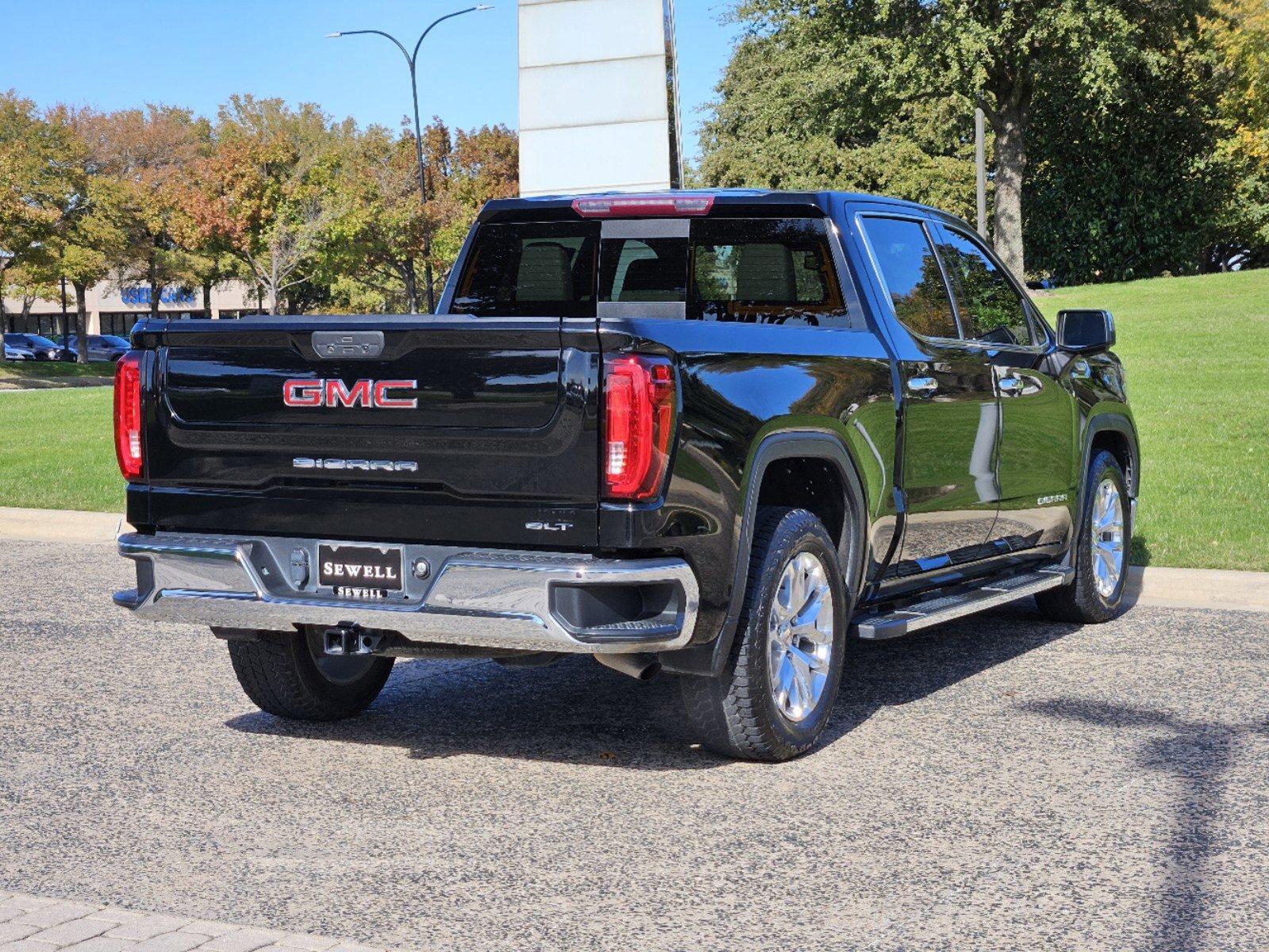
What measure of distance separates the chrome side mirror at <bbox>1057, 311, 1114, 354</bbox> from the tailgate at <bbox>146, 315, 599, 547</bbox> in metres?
3.77

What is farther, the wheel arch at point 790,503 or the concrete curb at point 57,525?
the concrete curb at point 57,525

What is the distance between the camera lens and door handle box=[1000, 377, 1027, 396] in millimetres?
7143

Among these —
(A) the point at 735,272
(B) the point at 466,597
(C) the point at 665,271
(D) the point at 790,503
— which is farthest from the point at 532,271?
(B) the point at 466,597

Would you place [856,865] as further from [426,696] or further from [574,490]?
[426,696]

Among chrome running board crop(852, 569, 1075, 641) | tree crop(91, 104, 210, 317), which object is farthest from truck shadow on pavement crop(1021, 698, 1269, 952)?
tree crop(91, 104, 210, 317)

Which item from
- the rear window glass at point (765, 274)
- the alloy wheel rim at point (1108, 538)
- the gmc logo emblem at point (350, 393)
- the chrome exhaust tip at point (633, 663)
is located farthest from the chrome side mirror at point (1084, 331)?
the gmc logo emblem at point (350, 393)

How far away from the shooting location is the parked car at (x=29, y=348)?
2753 inches

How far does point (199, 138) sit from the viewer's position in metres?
75.2

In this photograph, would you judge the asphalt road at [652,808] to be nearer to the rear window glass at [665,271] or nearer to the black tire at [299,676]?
the black tire at [299,676]

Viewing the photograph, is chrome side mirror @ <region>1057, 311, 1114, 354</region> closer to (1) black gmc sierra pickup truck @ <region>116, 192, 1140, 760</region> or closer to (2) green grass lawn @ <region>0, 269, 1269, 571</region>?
(1) black gmc sierra pickup truck @ <region>116, 192, 1140, 760</region>

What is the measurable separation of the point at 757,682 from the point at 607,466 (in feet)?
3.34

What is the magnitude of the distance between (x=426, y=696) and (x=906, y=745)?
2.15 metres

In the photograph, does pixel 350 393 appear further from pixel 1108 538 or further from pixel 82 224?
pixel 82 224

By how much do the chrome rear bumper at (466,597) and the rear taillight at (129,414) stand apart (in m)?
0.37
